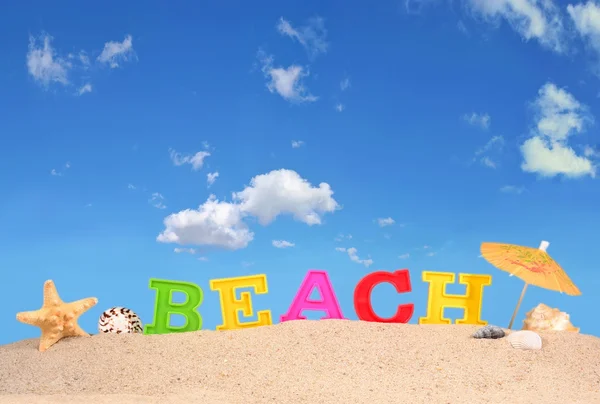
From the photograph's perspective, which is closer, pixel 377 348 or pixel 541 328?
pixel 377 348

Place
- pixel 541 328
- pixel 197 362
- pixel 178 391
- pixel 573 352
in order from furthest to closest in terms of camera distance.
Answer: pixel 541 328
pixel 573 352
pixel 197 362
pixel 178 391

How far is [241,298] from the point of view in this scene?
10094 mm

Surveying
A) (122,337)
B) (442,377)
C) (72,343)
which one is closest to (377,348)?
(442,377)

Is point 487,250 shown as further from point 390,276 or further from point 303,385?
point 303,385

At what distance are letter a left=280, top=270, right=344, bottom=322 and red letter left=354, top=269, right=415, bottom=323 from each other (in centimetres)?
33

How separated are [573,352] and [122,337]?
6.30 metres

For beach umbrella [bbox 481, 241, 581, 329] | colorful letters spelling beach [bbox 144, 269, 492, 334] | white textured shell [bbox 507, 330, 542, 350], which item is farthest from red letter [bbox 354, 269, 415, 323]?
white textured shell [bbox 507, 330, 542, 350]

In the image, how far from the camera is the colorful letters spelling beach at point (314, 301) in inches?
396

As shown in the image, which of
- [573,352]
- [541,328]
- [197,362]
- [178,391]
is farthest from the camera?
[541,328]

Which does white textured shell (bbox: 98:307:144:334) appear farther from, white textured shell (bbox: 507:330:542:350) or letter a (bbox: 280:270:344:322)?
white textured shell (bbox: 507:330:542:350)

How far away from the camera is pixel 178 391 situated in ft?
25.4

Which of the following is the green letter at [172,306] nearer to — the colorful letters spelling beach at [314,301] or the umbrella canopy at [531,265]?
the colorful letters spelling beach at [314,301]

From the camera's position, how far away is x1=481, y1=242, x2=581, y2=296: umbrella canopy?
33.4ft

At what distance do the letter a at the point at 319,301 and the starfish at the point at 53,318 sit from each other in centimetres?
303
